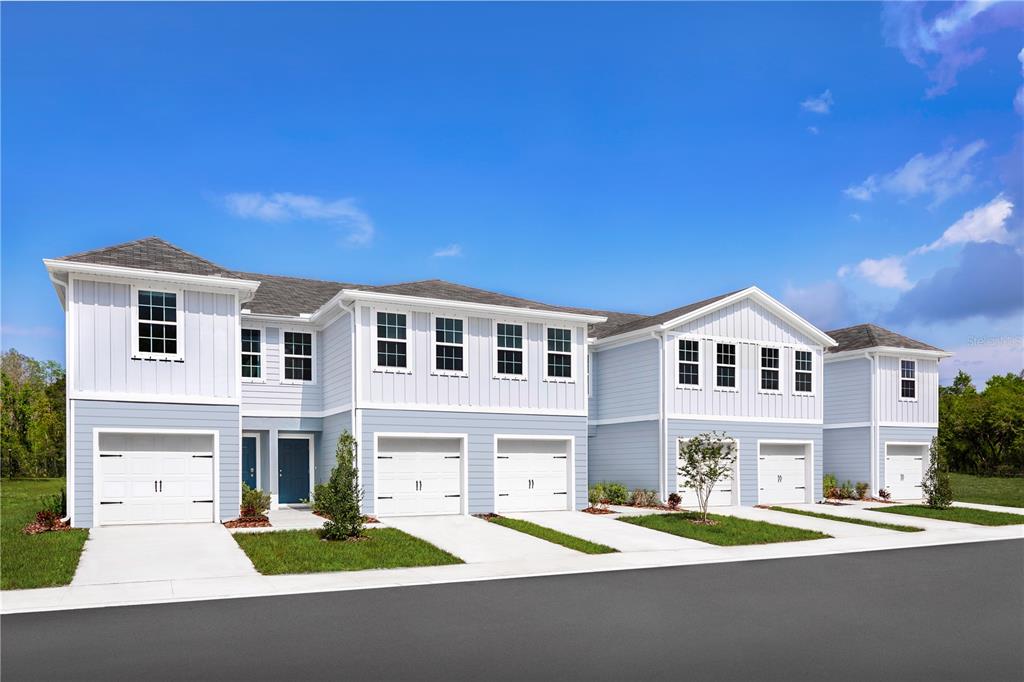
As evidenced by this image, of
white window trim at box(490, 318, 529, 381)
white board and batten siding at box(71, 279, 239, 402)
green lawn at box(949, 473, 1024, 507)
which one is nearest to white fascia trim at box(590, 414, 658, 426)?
white window trim at box(490, 318, 529, 381)

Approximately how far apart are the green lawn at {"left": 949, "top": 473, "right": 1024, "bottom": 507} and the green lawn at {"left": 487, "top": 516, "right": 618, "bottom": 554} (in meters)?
18.8

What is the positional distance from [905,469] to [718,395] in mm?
10250

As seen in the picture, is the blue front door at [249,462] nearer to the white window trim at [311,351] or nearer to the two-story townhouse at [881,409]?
the white window trim at [311,351]

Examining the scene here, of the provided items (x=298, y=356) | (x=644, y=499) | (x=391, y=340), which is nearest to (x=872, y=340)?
(x=644, y=499)

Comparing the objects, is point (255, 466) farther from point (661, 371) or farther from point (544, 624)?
point (544, 624)

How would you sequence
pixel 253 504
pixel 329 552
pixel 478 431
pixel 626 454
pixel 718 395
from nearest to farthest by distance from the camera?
1. pixel 329 552
2. pixel 253 504
3. pixel 478 431
4. pixel 718 395
5. pixel 626 454

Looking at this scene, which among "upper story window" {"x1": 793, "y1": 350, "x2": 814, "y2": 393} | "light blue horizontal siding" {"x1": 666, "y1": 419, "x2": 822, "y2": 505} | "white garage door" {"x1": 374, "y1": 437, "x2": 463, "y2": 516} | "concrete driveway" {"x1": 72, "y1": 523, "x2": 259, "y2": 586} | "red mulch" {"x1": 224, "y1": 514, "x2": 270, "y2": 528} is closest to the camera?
"concrete driveway" {"x1": 72, "y1": 523, "x2": 259, "y2": 586}

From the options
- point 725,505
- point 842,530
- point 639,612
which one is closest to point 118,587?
point 639,612

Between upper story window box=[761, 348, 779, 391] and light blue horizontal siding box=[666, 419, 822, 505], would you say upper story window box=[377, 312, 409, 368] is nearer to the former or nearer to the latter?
light blue horizontal siding box=[666, 419, 822, 505]

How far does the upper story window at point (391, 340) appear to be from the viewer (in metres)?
22.2

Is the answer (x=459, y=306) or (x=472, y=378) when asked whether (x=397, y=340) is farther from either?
(x=472, y=378)

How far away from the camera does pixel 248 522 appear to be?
19.9 m

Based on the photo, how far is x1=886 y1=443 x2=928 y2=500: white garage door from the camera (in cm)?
3172

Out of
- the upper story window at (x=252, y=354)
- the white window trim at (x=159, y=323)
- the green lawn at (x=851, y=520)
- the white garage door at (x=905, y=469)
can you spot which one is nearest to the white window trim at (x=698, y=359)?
the green lawn at (x=851, y=520)
